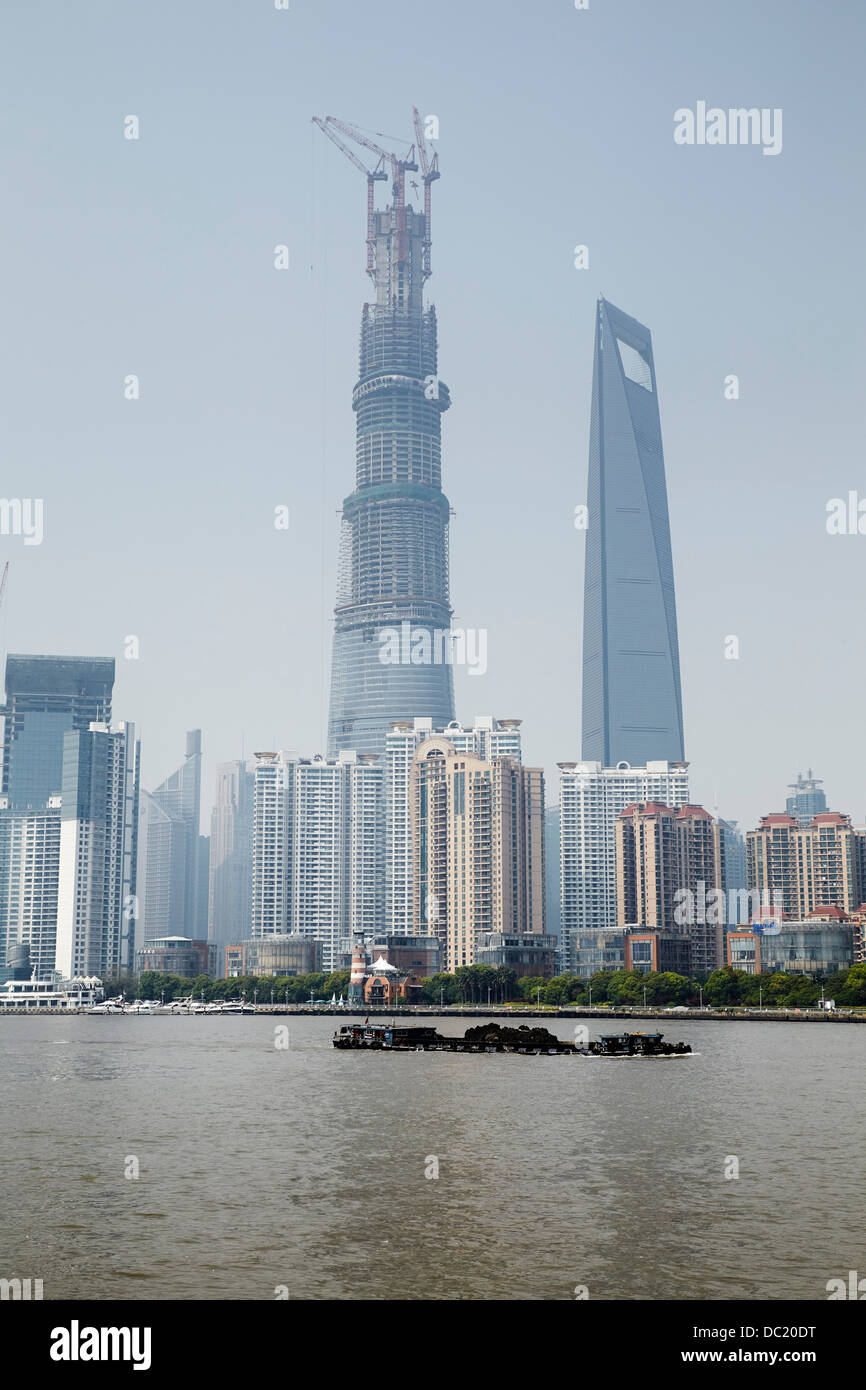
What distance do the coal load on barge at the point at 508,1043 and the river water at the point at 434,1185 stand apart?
20442 mm

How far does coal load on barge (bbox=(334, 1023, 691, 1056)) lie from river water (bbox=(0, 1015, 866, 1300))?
20442 millimetres

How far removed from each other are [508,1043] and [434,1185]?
252ft

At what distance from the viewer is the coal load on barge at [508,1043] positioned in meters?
119

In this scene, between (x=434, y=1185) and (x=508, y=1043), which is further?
(x=508, y=1043)

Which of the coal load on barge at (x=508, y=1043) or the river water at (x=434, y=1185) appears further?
the coal load on barge at (x=508, y=1043)

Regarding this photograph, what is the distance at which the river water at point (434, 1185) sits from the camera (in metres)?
35.8

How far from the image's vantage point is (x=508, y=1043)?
124625 millimetres

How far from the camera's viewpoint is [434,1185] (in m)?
49.2

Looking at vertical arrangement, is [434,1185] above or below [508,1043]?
above

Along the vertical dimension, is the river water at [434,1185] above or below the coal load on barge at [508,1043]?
above
